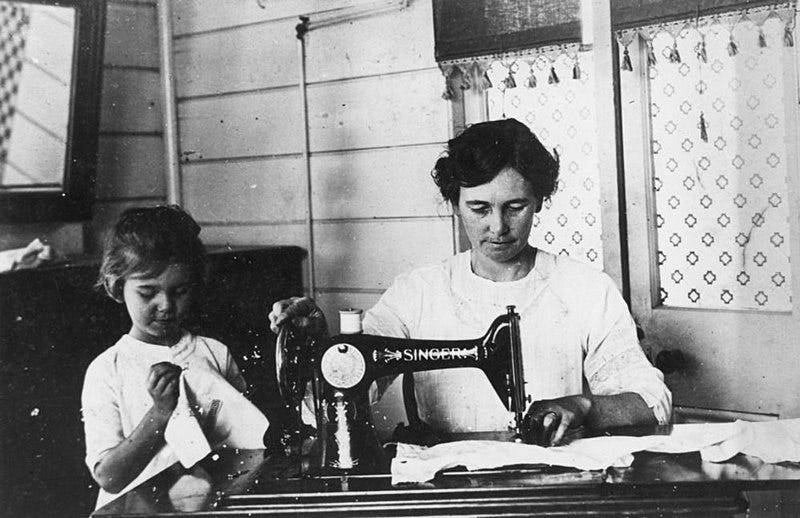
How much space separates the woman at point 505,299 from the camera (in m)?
1.73

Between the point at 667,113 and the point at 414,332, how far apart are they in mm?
1071

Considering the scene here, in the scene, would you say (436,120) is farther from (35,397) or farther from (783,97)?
(35,397)

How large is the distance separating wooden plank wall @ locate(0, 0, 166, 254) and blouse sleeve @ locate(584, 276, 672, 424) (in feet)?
5.65

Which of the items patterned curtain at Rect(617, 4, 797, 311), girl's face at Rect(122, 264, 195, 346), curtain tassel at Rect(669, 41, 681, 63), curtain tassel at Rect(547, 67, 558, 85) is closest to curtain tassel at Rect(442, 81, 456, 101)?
curtain tassel at Rect(547, 67, 558, 85)

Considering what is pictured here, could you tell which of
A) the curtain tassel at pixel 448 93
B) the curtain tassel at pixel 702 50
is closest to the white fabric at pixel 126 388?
the curtain tassel at pixel 448 93

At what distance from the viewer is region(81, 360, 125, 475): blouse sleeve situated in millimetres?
1645

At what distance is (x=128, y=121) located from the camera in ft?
9.43

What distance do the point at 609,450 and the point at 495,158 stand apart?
70 centimetres

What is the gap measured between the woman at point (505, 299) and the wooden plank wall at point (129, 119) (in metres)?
1.34

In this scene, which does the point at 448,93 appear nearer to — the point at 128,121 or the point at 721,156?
the point at 721,156

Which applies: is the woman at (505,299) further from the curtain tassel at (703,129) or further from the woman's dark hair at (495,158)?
the curtain tassel at (703,129)

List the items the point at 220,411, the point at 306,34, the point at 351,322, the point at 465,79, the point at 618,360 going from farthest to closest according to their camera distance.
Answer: the point at 306,34, the point at 465,79, the point at 220,411, the point at 618,360, the point at 351,322

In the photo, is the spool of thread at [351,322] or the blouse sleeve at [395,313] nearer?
the spool of thread at [351,322]

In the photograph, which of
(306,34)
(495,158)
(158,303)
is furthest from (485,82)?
(158,303)
